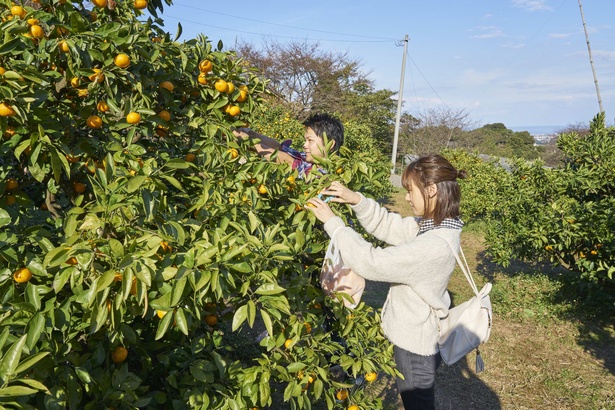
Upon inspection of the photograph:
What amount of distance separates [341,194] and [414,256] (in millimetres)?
352

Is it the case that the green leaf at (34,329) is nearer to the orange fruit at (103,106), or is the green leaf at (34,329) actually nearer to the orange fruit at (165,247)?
the orange fruit at (165,247)

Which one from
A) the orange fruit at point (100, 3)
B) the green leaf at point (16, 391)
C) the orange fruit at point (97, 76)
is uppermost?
the orange fruit at point (100, 3)

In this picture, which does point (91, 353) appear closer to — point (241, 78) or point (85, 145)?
point (85, 145)

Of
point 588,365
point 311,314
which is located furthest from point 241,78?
point 588,365

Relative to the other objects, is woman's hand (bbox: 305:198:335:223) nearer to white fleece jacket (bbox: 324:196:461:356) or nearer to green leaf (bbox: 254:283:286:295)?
white fleece jacket (bbox: 324:196:461:356)

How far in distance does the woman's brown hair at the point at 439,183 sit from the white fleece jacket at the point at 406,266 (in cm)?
8

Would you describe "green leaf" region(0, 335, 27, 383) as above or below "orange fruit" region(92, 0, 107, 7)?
below

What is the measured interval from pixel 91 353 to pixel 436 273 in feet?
3.90

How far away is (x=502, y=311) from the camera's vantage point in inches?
186

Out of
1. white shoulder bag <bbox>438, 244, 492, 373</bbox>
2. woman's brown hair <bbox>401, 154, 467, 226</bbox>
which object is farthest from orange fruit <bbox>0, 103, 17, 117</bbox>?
white shoulder bag <bbox>438, 244, 492, 373</bbox>

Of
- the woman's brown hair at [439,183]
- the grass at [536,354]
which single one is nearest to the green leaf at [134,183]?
the woman's brown hair at [439,183]

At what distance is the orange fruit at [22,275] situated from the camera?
1.11 meters

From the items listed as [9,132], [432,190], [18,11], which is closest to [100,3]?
[18,11]

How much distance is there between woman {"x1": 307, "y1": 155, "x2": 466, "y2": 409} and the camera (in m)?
1.67
